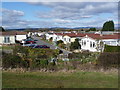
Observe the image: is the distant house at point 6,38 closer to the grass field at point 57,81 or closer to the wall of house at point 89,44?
the wall of house at point 89,44

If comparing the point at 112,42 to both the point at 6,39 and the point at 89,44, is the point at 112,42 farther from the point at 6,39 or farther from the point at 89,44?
the point at 6,39

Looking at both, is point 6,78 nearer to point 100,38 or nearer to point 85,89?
point 85,89

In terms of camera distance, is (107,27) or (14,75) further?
(107,27)

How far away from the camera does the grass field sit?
8984 millimetres

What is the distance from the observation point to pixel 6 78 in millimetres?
10500

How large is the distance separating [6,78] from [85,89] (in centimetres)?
480

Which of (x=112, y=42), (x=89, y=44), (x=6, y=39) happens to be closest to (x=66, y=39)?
(x=89, y=44)

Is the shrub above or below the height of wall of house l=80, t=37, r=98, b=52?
below

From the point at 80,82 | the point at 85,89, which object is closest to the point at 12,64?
the point at 80,82

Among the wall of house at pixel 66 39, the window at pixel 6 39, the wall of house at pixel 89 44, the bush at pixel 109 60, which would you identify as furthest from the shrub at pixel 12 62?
the wall of house at pixel 66 39

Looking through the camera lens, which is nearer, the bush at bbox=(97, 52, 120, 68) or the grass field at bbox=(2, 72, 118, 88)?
the grass field at bbox=(2, 72, 118, 88)

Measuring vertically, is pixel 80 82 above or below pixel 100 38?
below

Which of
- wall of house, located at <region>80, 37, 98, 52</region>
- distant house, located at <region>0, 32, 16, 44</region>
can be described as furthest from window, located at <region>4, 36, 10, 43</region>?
wall of house, located at <region>80, 37, 98, 52</region>

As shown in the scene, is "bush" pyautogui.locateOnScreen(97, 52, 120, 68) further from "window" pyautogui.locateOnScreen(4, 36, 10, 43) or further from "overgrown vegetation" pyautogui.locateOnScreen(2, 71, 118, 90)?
"window" pyautogui.locateOnScreen(4, 36, 10, 43)
